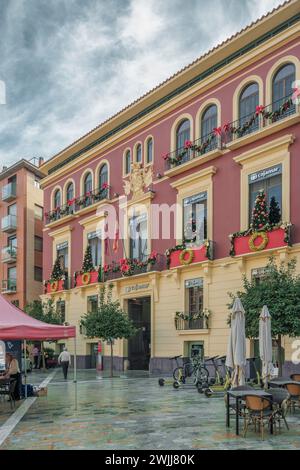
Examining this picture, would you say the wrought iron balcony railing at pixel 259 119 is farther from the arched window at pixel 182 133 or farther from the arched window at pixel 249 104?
the arched window at pixel 182 133

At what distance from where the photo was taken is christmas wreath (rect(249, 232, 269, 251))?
22.6 meters

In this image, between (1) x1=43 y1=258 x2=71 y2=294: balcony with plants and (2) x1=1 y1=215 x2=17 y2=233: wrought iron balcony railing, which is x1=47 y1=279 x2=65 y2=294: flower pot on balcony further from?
(2) x1=1 y1=215 x2=17 y2=233: wrought iron balcony railing

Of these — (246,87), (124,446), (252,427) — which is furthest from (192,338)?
(124,446)

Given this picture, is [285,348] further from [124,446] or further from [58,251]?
[58,251]

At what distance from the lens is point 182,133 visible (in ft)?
94.2

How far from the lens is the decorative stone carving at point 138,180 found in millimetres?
30328

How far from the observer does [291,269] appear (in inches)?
792

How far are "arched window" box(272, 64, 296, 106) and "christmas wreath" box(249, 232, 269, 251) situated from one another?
18.0 feet

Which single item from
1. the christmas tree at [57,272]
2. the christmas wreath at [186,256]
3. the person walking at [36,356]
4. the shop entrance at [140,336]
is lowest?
the person walking at [36,356]

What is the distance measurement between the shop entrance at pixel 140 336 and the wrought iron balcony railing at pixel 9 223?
56.3ft

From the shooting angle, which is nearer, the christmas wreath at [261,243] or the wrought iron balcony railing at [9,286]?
the christmas wreath at [261,243]

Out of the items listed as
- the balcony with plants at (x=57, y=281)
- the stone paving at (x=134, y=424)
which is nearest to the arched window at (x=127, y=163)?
the balcony with plants at (x=57, y=281)

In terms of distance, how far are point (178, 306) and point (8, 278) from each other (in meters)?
23.1

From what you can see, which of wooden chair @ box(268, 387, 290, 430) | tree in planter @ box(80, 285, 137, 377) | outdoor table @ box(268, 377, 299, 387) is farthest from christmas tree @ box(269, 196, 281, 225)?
wooden chair @ box(268, 387, 290, 430)
